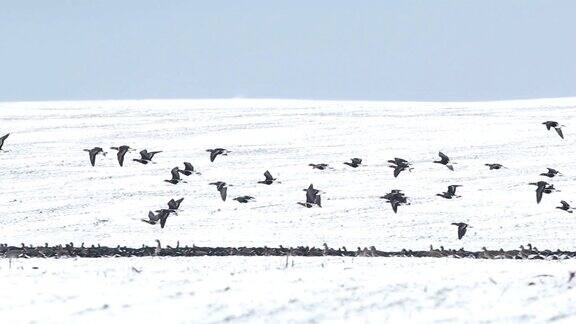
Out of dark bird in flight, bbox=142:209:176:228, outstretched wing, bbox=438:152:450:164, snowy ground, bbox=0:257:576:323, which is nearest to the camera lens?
snowy ground, bbox=0:257:576:323

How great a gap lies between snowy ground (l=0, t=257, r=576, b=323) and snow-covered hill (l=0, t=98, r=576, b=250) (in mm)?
8109

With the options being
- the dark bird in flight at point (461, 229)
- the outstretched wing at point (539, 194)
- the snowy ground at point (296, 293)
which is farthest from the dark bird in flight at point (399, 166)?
the snowy ground at point (296, 293)

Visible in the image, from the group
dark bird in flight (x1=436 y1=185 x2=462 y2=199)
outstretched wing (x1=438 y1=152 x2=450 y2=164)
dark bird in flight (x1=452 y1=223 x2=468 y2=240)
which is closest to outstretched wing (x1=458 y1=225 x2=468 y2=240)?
dark bird in flight (x1=452 y1=223 x2=468 y2=240)

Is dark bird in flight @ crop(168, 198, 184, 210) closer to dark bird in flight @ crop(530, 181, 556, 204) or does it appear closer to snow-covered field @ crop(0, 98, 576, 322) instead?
snow-covered field @ crop(0, 98, 576, 322)

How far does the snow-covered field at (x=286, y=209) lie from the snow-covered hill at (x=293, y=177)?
0.27 ft

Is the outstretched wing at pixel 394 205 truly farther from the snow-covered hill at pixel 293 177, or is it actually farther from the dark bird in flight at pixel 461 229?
the dark bird in flight at pixel 461 229

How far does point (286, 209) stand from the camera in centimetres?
2520

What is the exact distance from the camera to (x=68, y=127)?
40344mm

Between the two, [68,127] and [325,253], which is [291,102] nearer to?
[68,127]

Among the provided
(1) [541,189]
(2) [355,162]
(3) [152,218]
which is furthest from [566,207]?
(3) [152,218]

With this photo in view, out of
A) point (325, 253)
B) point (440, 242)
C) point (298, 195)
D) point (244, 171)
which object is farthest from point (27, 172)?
point (325, 253)

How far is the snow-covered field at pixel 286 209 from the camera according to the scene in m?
11.2

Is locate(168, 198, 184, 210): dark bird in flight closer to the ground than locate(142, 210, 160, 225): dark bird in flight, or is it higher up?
higher up

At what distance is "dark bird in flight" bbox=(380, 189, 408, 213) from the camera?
24577 mm
